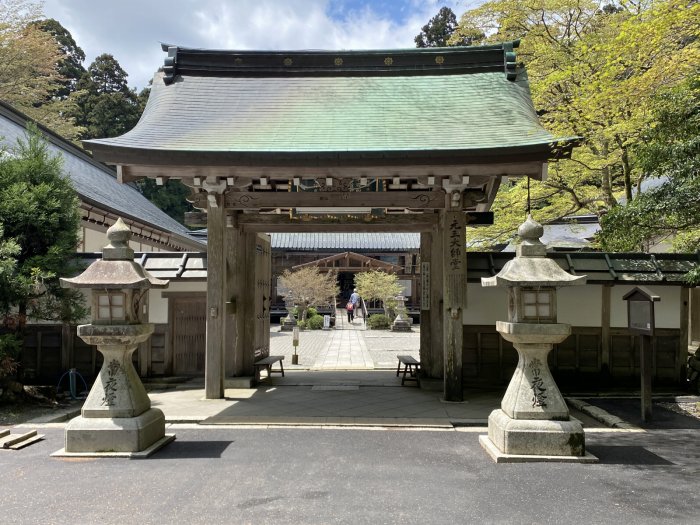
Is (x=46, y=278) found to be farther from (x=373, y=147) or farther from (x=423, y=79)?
(x=423, y=79)

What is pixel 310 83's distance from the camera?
10211 mm

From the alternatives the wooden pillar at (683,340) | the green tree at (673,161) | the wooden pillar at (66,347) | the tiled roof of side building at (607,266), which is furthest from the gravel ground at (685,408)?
the wooden pillar at (66,347)

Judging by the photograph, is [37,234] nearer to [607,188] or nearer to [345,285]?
[607,188]

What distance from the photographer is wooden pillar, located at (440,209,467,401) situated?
7836mm

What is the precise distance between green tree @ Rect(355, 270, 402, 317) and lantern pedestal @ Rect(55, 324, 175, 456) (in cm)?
2244

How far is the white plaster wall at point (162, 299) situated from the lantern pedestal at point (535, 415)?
6.66 metres

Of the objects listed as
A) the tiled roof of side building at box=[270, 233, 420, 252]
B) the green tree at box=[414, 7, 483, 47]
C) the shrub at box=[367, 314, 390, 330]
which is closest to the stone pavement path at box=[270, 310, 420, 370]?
the shrub at box=[367, 314, 390, 330]

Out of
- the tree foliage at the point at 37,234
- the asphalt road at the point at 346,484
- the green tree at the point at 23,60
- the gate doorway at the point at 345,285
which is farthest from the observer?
the gate doorway at the point at 345,285

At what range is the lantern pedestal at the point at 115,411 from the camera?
5.44m

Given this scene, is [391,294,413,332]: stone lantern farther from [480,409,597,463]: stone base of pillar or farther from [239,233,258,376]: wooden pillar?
[480,409,597,463]: stone base of pillar

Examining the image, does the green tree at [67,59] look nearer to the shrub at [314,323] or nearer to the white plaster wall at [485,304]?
the shrub at [314,323]

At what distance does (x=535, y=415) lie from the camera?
5453mm

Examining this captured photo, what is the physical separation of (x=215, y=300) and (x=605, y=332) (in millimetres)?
7339

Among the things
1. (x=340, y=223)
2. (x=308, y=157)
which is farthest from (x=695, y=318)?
(x=308, y=157)
